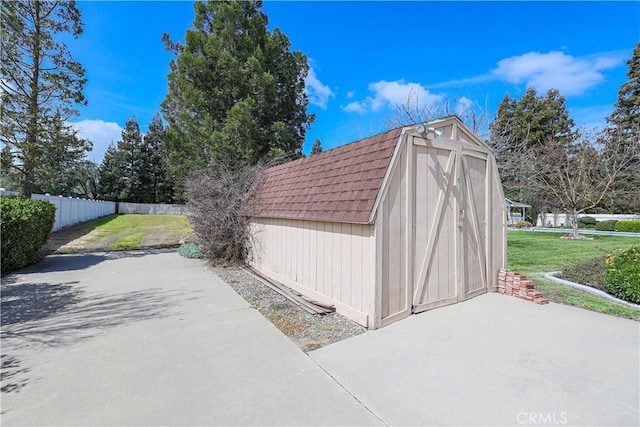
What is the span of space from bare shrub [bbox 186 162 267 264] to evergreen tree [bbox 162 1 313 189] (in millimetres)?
3805

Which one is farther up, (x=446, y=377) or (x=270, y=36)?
(x=270, y=36)

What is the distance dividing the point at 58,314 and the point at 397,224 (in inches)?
228

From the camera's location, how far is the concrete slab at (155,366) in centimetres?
242

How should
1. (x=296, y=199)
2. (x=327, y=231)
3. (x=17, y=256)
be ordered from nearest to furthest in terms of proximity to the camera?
(x=327, y=231), (x=296, y=199), (x=17, y=256)

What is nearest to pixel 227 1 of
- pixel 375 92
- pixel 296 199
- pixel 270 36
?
pixel 270 36

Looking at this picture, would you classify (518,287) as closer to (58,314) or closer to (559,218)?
(58,314)

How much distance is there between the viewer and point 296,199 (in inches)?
262

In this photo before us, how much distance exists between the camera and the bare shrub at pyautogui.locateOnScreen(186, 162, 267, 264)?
9180 millimetres

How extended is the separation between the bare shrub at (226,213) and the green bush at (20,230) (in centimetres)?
425

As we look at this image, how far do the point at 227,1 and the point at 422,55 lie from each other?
9.79 metres

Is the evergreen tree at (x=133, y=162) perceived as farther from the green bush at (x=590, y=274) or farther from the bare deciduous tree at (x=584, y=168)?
the green bush at (x=590, y=274)

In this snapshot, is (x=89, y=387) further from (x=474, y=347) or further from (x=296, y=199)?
(x=296, y=199)

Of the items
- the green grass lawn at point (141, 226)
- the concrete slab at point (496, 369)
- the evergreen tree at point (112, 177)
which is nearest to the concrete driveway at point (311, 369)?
the concrete slab at point (496, 369)

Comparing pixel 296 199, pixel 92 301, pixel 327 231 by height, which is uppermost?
pixel 296 199
